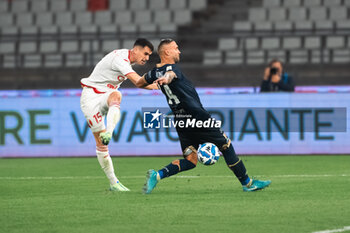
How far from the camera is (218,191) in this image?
28.0 feet

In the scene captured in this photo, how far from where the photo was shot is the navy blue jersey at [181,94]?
8.13 meters

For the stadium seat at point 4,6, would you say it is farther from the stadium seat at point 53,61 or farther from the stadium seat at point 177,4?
the stadium seat at point 177,4

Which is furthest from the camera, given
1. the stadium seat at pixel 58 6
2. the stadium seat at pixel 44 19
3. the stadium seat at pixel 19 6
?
the stadium seat at pixel 19 6

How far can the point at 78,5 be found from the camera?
24.4 meters

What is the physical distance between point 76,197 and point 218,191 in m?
1.61

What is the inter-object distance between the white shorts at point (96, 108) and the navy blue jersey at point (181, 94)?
1.02 meters

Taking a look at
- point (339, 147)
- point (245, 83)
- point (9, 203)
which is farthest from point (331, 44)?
point (9, 203)

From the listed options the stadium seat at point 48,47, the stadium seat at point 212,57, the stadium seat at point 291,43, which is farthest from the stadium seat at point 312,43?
the stadium seat at point 48,47

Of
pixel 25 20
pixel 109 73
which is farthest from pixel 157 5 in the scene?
pixel 109 73

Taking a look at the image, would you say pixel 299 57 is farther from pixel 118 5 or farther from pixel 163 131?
pixel 118 5

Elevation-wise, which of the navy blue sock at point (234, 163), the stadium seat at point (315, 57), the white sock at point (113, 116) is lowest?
the stadium seat at point (315, 57)

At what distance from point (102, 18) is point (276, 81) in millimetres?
9578

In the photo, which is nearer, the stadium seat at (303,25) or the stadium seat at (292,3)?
the stadium seat at (303,25)

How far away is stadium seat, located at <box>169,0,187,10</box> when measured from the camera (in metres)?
22.7
